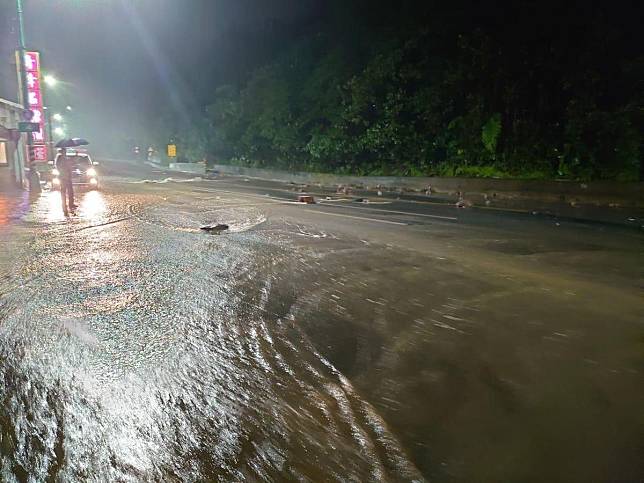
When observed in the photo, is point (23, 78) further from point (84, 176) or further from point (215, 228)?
point (215, 228)

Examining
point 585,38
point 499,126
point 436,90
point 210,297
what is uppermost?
point 585,38

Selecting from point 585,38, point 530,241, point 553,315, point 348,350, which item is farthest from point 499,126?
point 348,350

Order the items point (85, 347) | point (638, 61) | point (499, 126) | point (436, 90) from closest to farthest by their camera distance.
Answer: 1. point (85, 347)
2. point (638, 61)
3. point (499, 126)
4. point (436, 90)

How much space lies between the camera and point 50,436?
11.3ft

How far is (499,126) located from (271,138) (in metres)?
23.0

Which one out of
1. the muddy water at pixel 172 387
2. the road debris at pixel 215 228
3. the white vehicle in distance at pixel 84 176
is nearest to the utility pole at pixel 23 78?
→ the white vehicle in distance at pixel 84 176

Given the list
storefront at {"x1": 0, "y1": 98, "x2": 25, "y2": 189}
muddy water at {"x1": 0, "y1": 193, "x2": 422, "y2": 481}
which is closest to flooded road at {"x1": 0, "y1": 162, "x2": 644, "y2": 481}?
muddy water at {"x1": 0, "y1": 193, "x2": 422, "y2": 481}

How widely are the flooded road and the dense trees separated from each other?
44.5 feet

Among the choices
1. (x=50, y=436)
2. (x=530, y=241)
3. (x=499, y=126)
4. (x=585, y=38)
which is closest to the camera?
(x=50, y=436)

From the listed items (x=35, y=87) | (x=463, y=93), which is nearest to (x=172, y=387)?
(x=463, y=93)

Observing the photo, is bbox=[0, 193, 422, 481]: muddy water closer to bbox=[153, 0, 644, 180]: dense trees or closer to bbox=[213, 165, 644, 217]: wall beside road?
bbox=[213, 165, 644, 217]: wall beside road

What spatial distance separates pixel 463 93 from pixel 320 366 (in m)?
24.6

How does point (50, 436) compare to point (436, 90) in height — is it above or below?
below

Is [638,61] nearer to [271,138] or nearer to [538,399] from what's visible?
[538,399]
